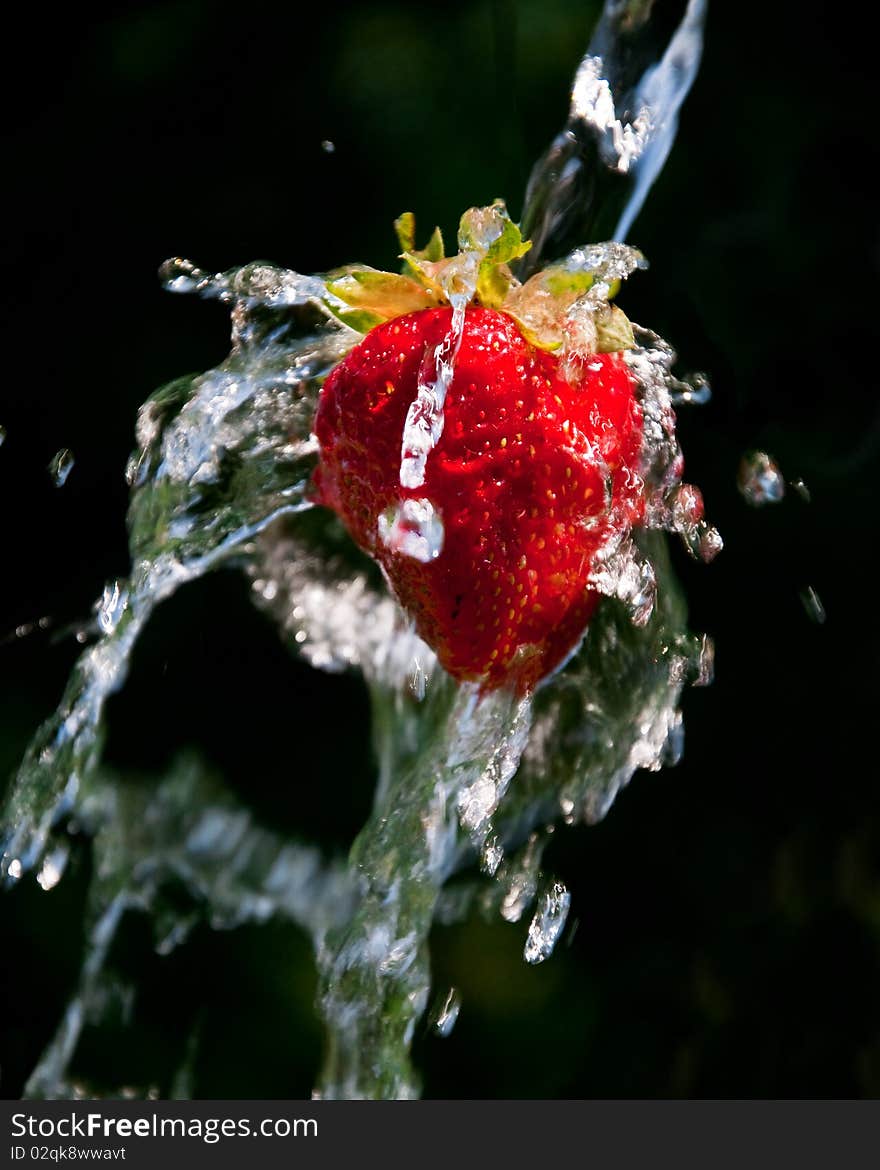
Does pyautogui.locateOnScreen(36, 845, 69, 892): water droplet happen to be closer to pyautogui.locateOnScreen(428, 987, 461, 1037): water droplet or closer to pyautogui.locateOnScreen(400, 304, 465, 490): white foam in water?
pyautogui.locateOnScreen(428, 987, 461, 1037): water droplet

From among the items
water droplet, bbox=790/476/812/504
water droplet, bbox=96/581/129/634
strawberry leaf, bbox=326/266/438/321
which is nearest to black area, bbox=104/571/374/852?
water droplet, bbox=790/476/812/504

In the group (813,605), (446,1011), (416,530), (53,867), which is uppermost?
(416,530)

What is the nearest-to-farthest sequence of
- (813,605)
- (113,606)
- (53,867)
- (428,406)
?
(428,406) < (113,606) < (53,867) < (813,605)

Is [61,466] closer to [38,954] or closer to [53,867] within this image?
[53,867]

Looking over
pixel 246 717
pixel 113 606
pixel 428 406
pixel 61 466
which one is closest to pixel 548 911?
pixel 113 606

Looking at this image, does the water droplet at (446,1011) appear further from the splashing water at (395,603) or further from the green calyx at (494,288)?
the green calyx at (494,288)
